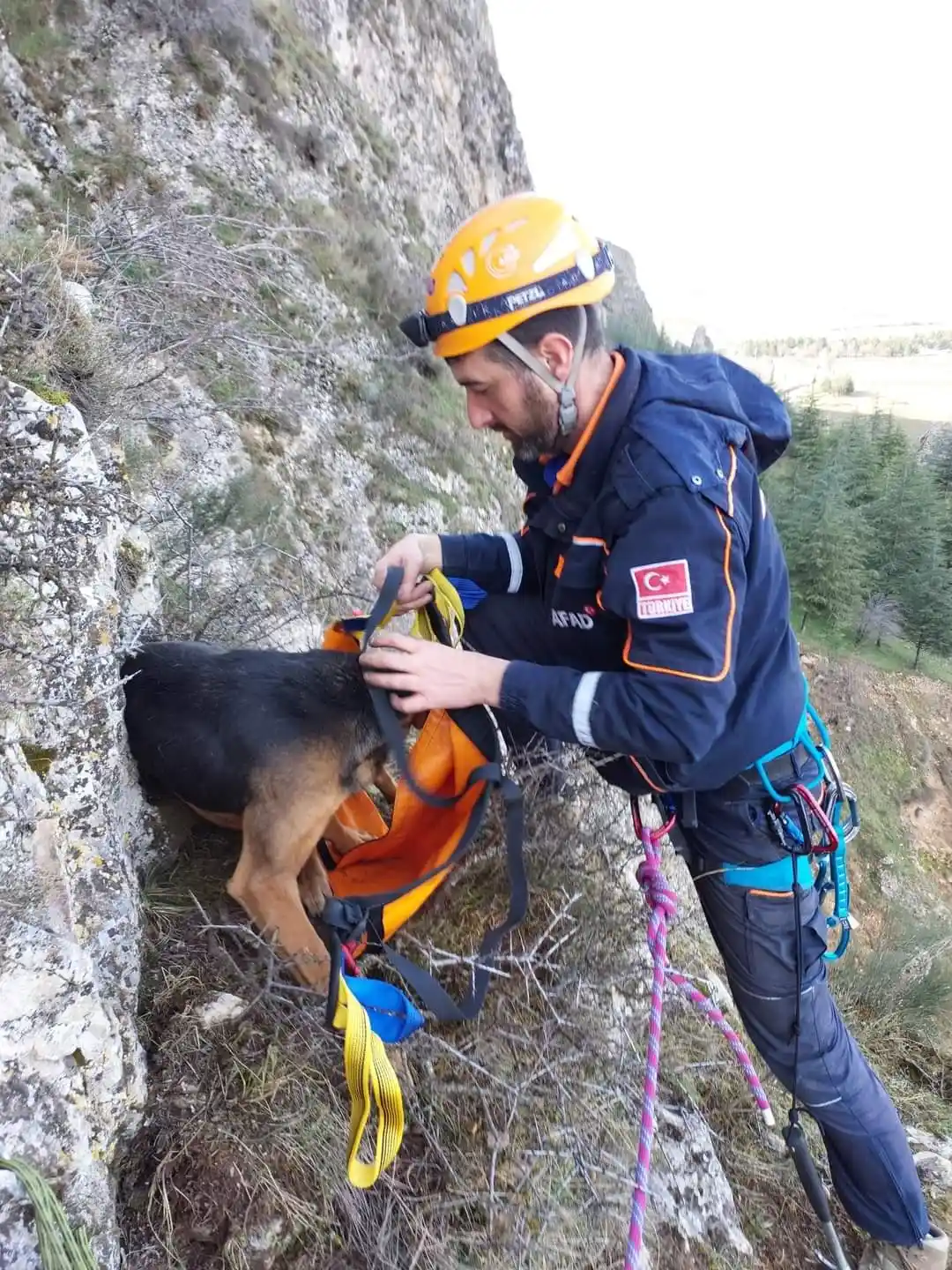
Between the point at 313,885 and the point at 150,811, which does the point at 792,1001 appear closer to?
the point at 313,885

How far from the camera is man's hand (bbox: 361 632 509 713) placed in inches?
97.7

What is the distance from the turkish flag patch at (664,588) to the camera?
218 cm

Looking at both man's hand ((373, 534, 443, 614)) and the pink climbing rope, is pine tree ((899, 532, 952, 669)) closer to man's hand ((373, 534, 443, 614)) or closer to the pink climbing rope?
the pink climbing rope

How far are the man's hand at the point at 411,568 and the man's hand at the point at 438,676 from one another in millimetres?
576

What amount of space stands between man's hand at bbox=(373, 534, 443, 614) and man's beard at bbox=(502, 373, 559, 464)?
0.72m

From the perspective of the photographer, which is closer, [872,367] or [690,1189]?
[690,1189]

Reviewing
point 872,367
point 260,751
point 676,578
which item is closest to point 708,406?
point 676,578

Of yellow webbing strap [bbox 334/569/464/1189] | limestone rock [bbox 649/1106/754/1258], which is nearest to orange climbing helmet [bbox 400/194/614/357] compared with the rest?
yellow webbing strap [bbox 334/569/464/1189]

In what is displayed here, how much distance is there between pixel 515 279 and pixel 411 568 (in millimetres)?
1206

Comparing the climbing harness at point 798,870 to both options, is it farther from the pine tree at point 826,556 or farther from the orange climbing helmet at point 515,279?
the pine tree at point 826,556

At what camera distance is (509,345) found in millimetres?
2381

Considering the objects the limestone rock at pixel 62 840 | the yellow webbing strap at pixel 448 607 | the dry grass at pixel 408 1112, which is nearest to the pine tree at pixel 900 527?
the yellow webbing strap at pixel 448 607

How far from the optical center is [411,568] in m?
3.13

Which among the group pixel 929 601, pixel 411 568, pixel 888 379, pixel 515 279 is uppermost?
pixel 515 279
